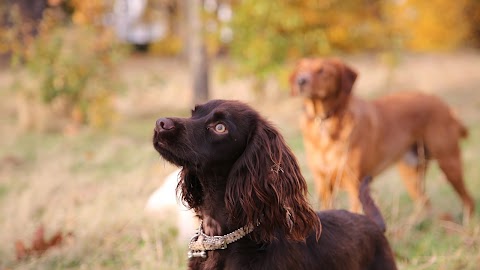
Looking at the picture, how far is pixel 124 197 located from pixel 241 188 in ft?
12.2

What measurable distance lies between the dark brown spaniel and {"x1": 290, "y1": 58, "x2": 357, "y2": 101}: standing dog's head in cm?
291

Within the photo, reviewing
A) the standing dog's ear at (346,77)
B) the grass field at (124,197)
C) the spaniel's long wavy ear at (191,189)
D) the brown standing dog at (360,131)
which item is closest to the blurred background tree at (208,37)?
the grass field at (124,197)

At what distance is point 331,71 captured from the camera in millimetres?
5785

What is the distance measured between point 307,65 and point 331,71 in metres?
0.31

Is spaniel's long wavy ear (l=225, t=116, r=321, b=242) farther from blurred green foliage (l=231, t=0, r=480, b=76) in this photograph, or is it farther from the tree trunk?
the tree trunk

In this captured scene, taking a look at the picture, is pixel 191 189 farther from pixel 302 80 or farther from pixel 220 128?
pixel 302 80

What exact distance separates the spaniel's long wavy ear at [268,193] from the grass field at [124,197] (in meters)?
1.73

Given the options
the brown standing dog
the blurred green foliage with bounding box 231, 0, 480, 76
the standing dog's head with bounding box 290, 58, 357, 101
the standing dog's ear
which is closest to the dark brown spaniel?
the brown standing dog

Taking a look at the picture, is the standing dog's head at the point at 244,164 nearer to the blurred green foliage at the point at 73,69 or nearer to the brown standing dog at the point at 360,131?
the brown standing dog at the point at 360,131

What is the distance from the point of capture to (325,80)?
5.74 m

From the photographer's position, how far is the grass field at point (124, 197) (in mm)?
4677

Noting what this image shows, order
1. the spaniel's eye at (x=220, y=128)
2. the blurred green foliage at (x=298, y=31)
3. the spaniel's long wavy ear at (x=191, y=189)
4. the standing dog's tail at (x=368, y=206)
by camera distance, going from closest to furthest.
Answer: the spaniel's eye at (x=220, y=128), the spaniel's long wavy ear at (x=191, y=189), the standing dog's tail at (x=368, y=206), the blurred green foliage at (x=298, y=31)

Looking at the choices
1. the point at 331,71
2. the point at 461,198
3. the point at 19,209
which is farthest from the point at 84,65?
the point at 461,198

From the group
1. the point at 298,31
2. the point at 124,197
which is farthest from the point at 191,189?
the point at 298,31
